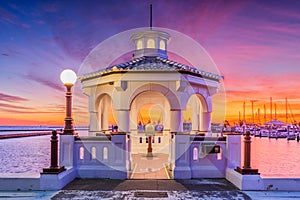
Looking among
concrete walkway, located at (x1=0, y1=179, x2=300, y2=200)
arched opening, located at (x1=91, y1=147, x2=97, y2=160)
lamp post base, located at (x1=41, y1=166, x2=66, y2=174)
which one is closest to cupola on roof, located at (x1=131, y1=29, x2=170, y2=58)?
arched opening, located at (x1=91, y1=147, x2=97, y2=160)

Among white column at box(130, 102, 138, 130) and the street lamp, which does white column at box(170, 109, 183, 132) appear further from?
white column at box(130, 102, 138, 130)

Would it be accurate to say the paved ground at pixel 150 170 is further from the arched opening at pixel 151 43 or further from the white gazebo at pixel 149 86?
the arched opening at pixel 151 43

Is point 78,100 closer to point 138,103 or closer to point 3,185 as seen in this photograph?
point 138,103

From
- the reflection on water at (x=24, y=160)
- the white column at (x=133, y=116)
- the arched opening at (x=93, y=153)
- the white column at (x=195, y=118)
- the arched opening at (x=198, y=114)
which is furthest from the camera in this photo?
the white column at (x=133, y=116)

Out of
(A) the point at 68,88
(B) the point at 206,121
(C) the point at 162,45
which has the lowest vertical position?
(B) the point at 206,121

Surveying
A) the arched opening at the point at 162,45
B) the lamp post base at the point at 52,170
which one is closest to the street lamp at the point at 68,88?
the lamp post base at the point at 52,170

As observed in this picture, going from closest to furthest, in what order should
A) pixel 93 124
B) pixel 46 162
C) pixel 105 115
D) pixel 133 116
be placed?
1. pixel 93 124
2. pixel 105 115
3. pixel 133 116
4. pixel 46 162

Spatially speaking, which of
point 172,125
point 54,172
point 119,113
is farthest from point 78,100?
point 54,172

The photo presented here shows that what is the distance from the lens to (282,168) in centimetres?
1529

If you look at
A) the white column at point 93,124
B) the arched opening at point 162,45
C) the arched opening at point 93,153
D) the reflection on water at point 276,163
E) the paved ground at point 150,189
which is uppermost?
the arched opening at point 162,45

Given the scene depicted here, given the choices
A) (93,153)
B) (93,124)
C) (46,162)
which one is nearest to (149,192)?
(93,153)

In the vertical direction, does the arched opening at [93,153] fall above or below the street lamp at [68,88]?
below

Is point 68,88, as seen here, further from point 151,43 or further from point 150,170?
point 151,43

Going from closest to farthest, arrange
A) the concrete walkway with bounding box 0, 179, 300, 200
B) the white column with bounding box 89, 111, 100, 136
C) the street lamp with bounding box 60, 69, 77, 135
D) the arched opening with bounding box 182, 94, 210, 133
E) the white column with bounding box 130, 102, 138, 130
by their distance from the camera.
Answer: the concrete walkway with bounding box 0, 179, 300, 200
the street lamp with bounding box 60, 69, 77, 135
the arched opening with bounding box 182, 94, 210, 133
the white column with bounding box 89, 111, 100, 136
the white column with bounding box 130, 102, 138, 130
